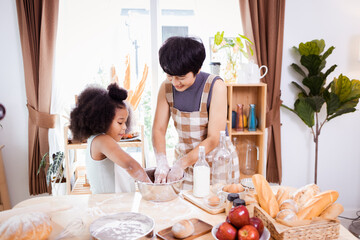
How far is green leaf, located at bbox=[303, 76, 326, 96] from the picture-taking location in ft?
9.22

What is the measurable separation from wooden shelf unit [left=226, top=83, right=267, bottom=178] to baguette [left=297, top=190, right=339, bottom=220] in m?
1.69

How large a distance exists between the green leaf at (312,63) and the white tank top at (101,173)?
2078 mm

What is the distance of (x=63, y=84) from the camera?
2922 millimetres

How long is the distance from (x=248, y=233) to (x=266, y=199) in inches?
9.3

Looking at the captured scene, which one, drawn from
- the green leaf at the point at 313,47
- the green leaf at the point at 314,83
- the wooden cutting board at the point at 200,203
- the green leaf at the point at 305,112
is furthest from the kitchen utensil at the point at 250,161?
the wooden cutting board at the point at 200,203

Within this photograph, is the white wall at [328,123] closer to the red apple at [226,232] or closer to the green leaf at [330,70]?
the green leaf at [330,70]

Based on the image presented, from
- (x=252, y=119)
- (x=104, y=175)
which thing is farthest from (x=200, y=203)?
(x=252, y=119)

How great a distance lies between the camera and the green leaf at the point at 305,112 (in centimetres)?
287

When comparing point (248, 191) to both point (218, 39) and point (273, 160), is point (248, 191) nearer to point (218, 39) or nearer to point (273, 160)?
point (218, 39)

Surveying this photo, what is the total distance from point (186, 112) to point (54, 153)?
1570mm

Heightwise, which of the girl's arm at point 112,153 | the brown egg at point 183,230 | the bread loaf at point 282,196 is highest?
the girl's arm at point 112,153

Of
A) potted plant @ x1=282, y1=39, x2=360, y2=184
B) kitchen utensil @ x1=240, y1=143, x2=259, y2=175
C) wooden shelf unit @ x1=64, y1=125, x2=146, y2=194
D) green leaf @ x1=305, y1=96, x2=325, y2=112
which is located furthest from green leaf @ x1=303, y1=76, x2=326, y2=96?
wooden shelf unit @ x1=64, y1=125, x2=146, y2=194

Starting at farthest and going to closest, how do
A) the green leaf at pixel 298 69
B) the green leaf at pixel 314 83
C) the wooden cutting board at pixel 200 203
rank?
1. the green leaf at pixel 298 69
2. the green leaf at pixel 314 83
3. the wooden cutting board at pixel 200 203

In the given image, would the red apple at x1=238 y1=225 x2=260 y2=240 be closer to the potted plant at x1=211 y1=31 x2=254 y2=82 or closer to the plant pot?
the potted plant at x1=211 y1=31 x2=254 y2=82
